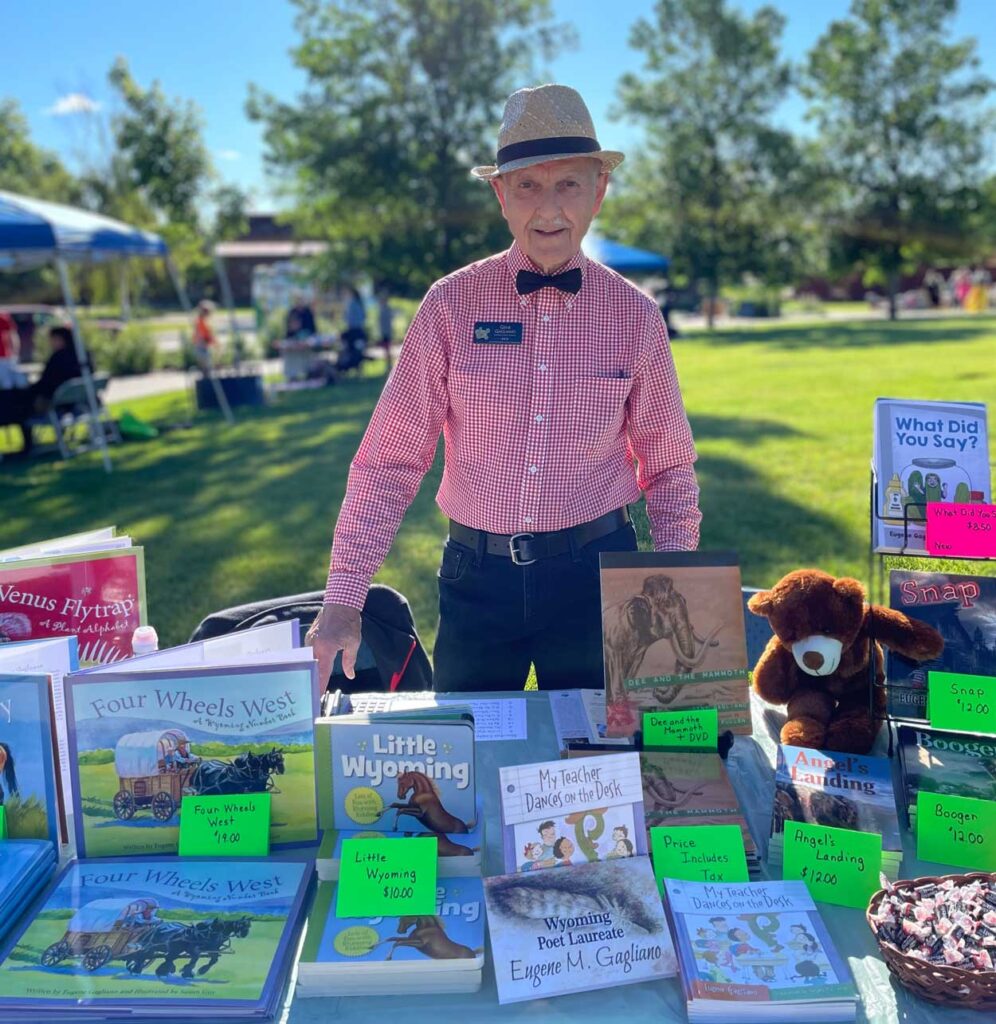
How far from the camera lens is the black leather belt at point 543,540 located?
2.03 metres

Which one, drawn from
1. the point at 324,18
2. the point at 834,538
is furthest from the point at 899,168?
the point at 834,538

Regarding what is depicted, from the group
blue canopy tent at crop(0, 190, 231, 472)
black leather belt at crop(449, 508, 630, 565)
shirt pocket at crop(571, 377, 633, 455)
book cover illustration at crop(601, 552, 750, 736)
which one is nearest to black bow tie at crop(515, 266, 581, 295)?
shirt pocket at crop(571, 377, 633, 455)

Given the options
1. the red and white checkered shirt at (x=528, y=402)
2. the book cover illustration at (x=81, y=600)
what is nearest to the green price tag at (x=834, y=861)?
the red and white checkered shirt at (x=528, y=402)

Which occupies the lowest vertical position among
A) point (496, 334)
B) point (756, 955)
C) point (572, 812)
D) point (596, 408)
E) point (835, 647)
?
point (756, 955)

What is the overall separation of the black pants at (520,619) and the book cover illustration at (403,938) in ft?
2.72

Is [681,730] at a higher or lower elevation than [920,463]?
lower

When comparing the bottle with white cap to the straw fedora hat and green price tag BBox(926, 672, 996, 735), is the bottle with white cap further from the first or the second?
green price tag BBox(926, 672, 996, 735)

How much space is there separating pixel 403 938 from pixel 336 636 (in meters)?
0.65

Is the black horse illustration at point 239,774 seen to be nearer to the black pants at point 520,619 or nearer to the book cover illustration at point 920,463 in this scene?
the black pants at point 520,619

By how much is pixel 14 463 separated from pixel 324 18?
12662 mm

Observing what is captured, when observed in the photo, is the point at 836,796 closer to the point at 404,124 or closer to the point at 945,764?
the point at 945,764

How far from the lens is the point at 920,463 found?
1.76 meters

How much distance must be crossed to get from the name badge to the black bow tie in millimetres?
82

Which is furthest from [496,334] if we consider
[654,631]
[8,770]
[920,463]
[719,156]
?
[719,156]
